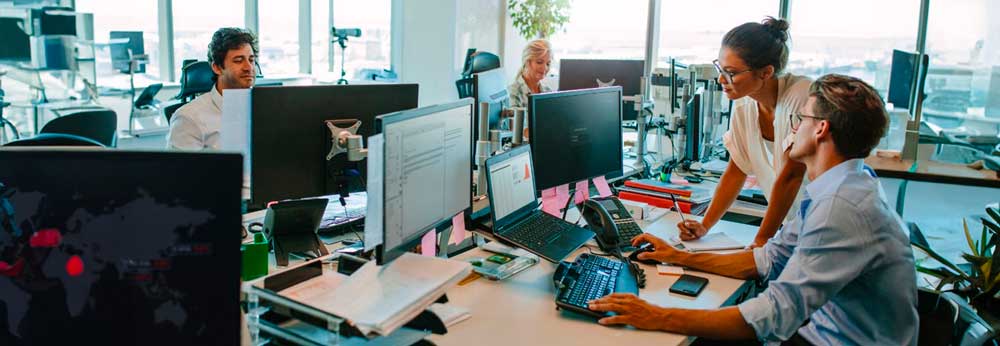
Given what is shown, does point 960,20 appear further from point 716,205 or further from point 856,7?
point 716,205

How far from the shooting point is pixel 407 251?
174 cm

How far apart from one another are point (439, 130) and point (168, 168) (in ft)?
2.72

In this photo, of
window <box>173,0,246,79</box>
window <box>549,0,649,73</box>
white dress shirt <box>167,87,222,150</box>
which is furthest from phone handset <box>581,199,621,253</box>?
window <box>549,0,649,73</box>

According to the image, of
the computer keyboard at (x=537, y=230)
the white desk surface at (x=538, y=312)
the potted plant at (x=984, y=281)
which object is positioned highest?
the computer keyboard at (x=537, y=230)

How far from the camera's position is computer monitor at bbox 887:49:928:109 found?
437 centimetres

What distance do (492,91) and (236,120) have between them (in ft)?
5.15

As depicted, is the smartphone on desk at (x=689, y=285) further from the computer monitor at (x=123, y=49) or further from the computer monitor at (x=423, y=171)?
the computer monitor at (x=123, y=49)

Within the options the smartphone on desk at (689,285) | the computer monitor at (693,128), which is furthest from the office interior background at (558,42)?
the smartphone on desk at (689,285)

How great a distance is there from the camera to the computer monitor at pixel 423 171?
1.62 metres

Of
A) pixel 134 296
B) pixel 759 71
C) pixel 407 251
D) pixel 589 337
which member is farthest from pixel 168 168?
pixel 759 71

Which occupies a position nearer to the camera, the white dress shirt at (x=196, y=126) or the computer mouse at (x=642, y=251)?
the computer mouse at (x=642, y=251)

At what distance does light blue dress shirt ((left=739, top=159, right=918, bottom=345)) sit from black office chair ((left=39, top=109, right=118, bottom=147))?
10.4ft

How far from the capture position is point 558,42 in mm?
8188

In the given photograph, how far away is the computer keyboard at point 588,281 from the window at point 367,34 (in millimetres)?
6034
